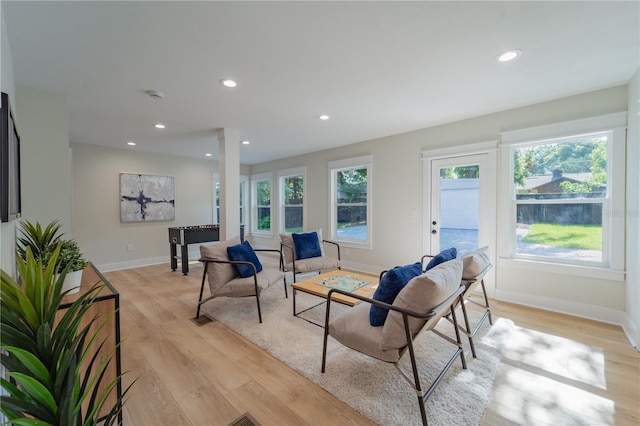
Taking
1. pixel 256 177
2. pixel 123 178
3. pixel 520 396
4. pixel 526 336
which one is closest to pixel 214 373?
pixel 520 396

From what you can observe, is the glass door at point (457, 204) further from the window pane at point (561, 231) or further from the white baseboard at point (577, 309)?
the white baseboard at point (577, 309)

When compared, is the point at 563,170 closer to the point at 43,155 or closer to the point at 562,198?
the point at 562,198

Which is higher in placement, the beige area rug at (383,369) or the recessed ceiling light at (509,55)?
the recessed ceiling light at (509,55)

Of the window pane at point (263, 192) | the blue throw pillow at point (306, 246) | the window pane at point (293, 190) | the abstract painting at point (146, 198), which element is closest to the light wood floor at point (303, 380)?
the blue throw pillow at point (306, 246)

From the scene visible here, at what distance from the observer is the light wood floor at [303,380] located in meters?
1.61

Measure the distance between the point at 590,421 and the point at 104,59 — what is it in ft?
13.7

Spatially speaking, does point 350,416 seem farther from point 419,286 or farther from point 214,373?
point 214,373

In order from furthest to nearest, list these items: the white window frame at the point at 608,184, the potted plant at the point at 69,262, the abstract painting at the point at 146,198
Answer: the abstract painting at the point at 146,198
the white window frame at the point at 608,184
the potted plant at the point at 69,262

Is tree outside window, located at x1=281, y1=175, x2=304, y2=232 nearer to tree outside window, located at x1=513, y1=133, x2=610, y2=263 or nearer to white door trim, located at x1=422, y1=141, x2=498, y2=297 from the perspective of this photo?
white door trim, located at x1=422, y1=141, x2=498, y2=297

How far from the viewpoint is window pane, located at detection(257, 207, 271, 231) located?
7.10 m

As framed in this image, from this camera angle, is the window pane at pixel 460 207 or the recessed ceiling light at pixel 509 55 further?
the window pane at pixel 460 207

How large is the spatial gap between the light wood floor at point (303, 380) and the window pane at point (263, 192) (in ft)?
14.7

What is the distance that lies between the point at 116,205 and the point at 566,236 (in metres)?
7.16

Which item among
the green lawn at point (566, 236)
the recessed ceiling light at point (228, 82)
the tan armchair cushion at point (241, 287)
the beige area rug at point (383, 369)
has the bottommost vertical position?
the beige area rug at point (383, 369)
